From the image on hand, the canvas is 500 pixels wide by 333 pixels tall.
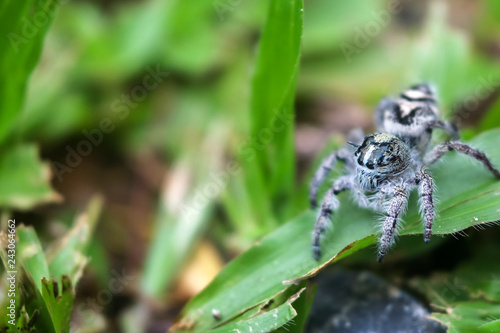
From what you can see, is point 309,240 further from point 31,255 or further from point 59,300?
point 31,255

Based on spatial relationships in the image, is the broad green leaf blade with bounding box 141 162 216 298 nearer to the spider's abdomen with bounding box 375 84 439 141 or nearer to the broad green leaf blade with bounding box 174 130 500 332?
the broad green leaf blade with bounding box 174 130 500 332

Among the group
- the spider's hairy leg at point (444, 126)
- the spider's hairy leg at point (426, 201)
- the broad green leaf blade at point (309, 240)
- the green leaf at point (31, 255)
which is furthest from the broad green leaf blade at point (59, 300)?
the spider's hairy leg at point (444, 126)

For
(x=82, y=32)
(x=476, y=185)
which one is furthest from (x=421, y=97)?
(x=82, y=32)

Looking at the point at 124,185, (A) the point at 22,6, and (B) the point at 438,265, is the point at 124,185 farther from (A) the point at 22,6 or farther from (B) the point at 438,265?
(B) the point at 438,265

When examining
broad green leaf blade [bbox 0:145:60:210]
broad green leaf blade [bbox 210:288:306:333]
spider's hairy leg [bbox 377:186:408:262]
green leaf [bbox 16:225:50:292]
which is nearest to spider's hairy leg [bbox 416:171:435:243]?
spider's hairy leg [bbox 377:186:408:262]

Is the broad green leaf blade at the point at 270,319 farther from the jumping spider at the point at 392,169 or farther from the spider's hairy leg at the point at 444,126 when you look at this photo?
the spider's hairy leg at the point at 444,126

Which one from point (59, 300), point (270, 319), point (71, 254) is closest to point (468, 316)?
point (270, 319)
